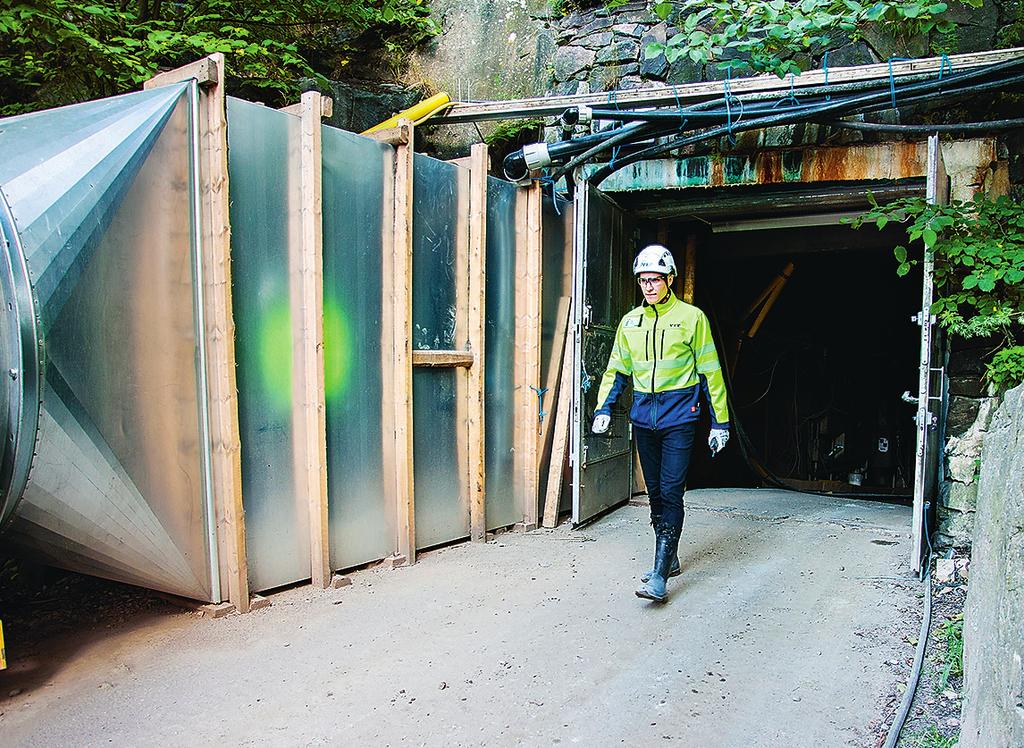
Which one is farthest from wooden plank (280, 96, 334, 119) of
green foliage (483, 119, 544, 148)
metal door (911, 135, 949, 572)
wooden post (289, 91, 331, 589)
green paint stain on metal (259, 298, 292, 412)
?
metal door (911, 135, 949, 572)

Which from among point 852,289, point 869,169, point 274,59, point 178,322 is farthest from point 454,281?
point 852,289

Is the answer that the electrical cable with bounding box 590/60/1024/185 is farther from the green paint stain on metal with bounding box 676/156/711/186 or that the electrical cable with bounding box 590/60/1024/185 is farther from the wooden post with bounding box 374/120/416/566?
the wooden post with bounding box 374/120/416/566

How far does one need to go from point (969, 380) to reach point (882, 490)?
18.7ft

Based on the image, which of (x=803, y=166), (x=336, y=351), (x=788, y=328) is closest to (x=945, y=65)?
(x=803, y=166)

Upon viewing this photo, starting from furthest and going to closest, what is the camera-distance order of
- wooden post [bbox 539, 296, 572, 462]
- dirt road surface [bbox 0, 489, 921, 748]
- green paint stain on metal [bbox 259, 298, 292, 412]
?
wooden post [bbox 539, 296, 572, 462] → green paint stain on metal [bbox 259, 298, 292, 412] → dirt road surface [bbox 0, 489, 921, 748]

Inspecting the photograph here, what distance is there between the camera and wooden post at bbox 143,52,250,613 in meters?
3.20

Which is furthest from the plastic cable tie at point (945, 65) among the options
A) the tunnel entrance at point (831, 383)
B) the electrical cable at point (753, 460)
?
the tunnel entrance at point (831, 383)

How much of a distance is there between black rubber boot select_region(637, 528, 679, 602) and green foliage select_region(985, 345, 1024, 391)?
1.92 meters

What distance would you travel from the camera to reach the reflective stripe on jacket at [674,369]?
3711 mm

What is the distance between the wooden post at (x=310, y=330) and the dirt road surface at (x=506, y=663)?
55 centimetres

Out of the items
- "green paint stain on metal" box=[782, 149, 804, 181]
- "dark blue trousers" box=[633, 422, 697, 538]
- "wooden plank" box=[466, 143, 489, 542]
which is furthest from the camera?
"green paint stain on metal" box=[782, 149, 804, 181]

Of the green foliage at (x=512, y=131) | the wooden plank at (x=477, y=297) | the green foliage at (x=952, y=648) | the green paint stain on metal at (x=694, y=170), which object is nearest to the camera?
the green foliage at (x=952, y=648)

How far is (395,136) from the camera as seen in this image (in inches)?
157

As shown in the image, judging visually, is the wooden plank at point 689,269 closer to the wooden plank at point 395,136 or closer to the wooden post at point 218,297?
the wooden plank at point 395,136
